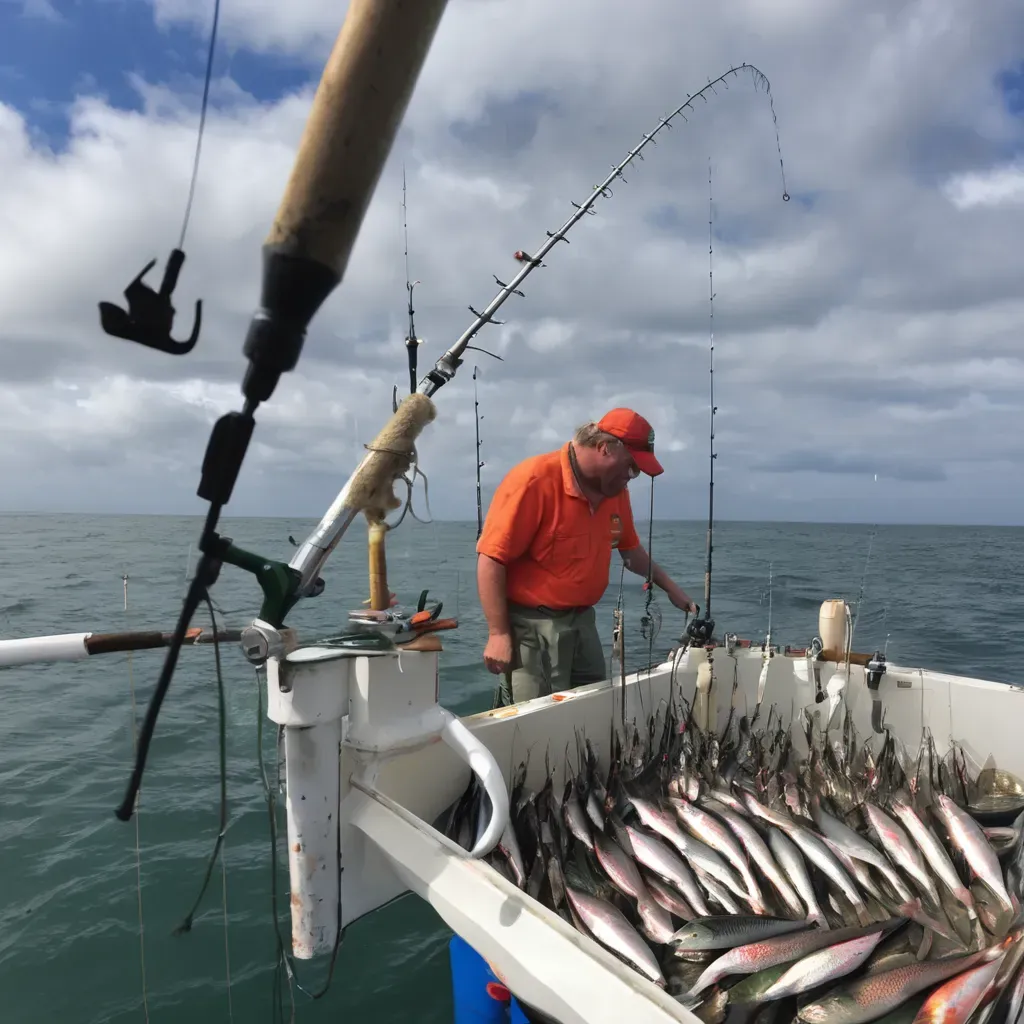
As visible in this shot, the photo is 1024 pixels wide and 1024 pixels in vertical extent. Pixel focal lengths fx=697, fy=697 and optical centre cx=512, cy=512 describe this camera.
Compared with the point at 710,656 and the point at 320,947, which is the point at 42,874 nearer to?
the point at 320,947

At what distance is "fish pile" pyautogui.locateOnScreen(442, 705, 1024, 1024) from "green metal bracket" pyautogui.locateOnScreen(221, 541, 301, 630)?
1.18 metres

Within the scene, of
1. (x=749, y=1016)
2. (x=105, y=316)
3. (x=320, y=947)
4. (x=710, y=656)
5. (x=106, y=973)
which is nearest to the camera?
(x=105, y=316)

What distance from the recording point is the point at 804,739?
13.0 ft

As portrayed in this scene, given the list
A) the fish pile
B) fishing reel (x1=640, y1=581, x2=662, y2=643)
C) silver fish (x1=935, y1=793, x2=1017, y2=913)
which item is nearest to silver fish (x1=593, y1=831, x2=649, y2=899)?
the fish pile

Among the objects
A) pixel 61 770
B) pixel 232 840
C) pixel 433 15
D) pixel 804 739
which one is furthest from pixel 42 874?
pixel 433 15

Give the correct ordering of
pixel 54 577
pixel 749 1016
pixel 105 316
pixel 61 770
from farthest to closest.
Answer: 1. pixel 54 577
2. pixel 61 770
3. pixel 749 1016
4. pixel 105 316

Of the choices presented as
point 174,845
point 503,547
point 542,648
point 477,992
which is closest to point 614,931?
point 477,992

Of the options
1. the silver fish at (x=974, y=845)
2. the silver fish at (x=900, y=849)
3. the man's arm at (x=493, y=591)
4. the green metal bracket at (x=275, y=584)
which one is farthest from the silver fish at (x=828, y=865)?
the green metal bracket at (x=275, y=584)

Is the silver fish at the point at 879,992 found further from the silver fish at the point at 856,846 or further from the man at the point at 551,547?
the man at the point at 551,547

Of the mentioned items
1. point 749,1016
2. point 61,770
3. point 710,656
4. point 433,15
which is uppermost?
point 433,15

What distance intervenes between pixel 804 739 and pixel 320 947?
290 centimetres

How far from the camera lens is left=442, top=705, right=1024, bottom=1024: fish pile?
197 cm

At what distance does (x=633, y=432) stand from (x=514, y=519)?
0.79 m

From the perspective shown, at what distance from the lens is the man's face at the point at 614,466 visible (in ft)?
12.0
